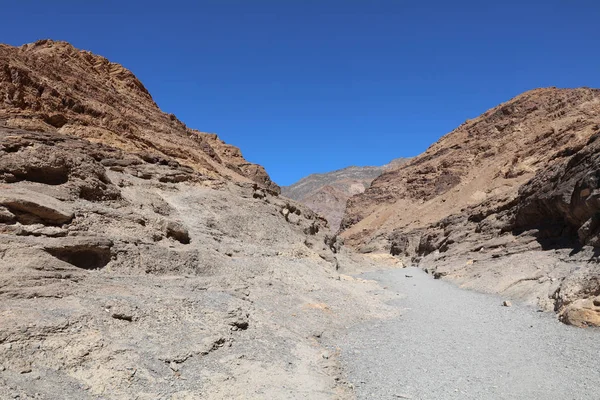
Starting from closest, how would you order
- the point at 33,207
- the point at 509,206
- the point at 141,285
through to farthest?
the point at 141,285 < the point at 33,207 < the point at 509,206

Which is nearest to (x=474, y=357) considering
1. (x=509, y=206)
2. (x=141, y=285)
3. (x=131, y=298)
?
(x=131, y=298)

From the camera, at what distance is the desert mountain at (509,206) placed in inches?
584

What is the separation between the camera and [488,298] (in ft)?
48.2

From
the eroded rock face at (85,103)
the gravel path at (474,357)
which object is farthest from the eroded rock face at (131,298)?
the eroded rock face at (85,103)

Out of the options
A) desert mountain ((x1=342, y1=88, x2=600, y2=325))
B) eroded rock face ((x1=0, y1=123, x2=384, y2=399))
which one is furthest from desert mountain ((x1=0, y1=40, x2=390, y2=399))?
desert mountain ((x1=342, y1=88, x2=600, y2=325))

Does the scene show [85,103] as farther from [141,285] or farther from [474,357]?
[474,357]

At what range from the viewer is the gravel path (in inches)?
251

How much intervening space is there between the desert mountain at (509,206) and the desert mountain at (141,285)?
6.53 meters

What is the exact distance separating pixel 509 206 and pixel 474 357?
2203cm

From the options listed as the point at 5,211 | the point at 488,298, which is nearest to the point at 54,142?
the point at 5,211

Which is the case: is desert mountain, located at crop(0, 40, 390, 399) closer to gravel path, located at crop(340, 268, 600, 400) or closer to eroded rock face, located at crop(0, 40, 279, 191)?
eroded rock face, located at crop(0, 40, 279, 191)

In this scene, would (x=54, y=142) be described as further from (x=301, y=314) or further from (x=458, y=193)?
(x=458, y=193)

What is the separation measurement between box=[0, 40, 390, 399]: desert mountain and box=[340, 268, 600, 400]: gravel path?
91cm

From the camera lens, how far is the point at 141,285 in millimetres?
8656
